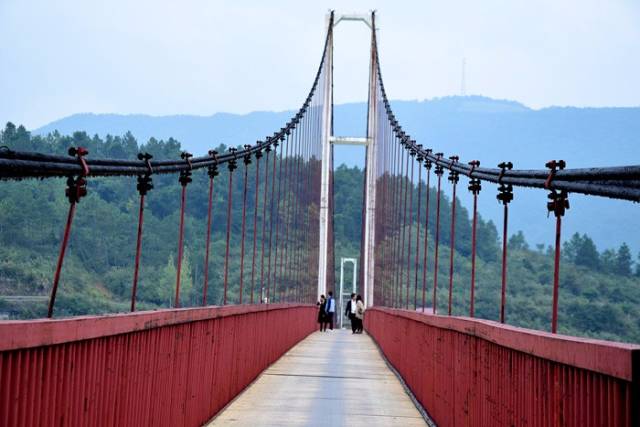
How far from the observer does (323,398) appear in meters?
12.0

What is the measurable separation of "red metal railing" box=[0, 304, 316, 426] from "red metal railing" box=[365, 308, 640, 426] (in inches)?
69.9

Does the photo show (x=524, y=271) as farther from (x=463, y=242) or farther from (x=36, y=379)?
(x=36, y=379)

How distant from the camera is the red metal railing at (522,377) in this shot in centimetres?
352

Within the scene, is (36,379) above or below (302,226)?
below

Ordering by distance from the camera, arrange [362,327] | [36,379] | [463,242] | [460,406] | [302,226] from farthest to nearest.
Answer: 1. [463,242]
2. [302,226]
3. [362,327]
4. [460,406]
5. [36,379]

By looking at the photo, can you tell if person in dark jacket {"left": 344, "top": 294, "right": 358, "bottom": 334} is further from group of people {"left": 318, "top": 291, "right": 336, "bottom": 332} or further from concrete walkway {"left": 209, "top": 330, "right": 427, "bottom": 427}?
concrete walkway {"left": 209, "top": 330, "right": 427, "bottom": 427}

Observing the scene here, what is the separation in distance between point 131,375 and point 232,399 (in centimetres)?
522

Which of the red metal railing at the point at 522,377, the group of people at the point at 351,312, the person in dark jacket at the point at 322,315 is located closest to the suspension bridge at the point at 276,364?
the red metal railing at the point at 522,377

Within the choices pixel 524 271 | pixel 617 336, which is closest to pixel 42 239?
pixel 524 271

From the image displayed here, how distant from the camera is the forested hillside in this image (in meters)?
82.8

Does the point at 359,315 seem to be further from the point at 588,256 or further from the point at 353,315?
the point at 588,256

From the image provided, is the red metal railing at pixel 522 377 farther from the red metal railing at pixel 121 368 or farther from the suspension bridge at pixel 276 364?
the red metal railing at pixel 121 368

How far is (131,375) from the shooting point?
19.5 ft

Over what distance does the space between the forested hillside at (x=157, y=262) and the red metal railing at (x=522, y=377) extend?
62368mm
